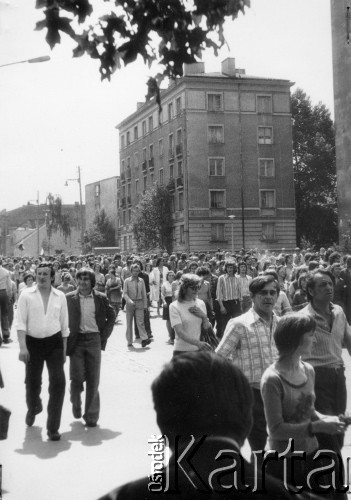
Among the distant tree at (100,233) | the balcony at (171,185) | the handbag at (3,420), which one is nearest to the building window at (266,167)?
the balcony at (171,185)

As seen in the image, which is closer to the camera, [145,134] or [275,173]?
[275,173]

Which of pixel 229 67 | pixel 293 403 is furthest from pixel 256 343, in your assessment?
pixel 229 67

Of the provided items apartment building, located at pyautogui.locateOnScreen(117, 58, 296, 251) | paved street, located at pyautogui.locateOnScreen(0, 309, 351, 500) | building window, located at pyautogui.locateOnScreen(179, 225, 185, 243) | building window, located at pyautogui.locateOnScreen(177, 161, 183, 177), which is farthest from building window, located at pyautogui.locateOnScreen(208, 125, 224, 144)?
paved street, located at pyautogui.locateOnScreen(0, 309, 351, 500)

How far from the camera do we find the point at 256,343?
5.26 metres

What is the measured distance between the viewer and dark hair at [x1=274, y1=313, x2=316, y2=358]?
13.5 ft

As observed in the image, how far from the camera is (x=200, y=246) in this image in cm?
6025

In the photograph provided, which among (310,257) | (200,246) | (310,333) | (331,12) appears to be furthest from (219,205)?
(310,333)

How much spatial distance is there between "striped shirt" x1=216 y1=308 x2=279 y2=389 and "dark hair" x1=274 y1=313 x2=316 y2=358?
108 cm

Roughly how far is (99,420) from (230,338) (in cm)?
346

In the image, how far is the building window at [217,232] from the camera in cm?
6050

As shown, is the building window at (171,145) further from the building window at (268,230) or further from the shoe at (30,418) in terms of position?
the shoe at (30,418)

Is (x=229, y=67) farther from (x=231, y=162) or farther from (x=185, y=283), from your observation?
(x=185, y=283)

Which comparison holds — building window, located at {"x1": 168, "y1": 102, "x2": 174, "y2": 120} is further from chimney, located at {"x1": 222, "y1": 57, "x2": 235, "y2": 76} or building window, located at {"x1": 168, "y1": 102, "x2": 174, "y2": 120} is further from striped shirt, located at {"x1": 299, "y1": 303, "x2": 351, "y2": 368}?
striped shirt, located at {"x1": 299, "y1": 303, "x2": 351, "y2": 368}

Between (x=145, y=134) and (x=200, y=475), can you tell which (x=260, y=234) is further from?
(x=200, y=475)
